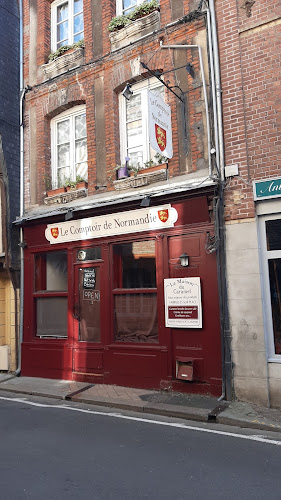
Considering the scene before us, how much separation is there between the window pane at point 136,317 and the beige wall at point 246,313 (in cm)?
179

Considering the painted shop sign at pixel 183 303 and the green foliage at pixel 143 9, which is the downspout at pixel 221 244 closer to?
the painted shop sign at pixel 183 303

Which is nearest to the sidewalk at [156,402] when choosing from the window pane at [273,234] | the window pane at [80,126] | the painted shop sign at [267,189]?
the window pane at [273,234]

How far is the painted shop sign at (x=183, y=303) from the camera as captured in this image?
756cm

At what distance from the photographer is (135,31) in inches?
355

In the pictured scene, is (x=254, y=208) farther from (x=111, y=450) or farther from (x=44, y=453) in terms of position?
(x=44, y=453)

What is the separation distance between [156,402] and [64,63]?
838 cm

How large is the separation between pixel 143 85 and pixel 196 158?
2397 mm

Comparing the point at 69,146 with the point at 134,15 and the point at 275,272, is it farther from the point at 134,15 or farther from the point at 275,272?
the point at 275,272

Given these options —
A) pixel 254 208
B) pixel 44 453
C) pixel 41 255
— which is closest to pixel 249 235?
pixel 254 208

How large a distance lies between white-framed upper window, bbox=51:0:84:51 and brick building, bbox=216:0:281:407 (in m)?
4.58

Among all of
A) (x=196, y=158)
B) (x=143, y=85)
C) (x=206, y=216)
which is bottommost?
(x=206, y=216)

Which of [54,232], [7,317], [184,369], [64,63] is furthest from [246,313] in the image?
[64,63]

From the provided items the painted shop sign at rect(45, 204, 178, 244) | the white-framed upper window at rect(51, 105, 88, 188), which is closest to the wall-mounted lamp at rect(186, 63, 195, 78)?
the painted shop sign at rect(45, 204, 178, 244)

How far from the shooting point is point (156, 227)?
26.8 ft
